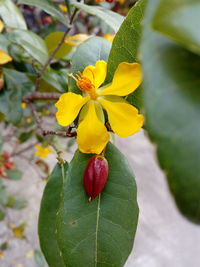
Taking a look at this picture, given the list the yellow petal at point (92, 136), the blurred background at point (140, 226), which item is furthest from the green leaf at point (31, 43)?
the blurred background at point (140, 226)

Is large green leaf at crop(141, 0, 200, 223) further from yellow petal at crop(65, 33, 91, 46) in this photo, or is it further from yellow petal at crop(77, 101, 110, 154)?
yellow petal at crop(65, 33, 91, 46)

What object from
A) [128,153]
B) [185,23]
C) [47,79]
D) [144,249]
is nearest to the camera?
[185,23]

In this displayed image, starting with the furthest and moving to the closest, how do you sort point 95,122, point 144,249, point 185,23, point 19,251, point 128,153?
point 128,153
point 144,249
point 19,251
point 95,122
point 185,23

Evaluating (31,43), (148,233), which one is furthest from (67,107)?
(148,233)

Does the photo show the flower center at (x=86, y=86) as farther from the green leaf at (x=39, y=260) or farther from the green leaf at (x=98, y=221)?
the green leaf at (x=39, y=260)

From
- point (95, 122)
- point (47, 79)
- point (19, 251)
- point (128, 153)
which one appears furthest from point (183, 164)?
point (128, 153)

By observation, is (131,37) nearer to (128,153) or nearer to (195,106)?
(195,106)

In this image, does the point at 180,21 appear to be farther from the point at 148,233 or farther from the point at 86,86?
the point at 148,233
